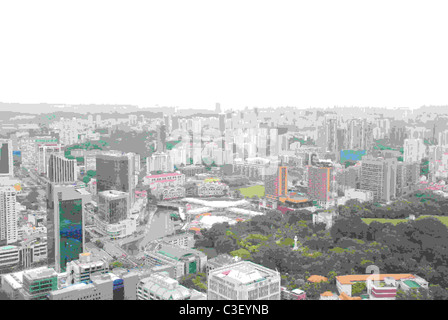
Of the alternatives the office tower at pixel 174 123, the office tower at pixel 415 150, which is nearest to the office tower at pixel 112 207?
the office tower at pixel 174 123

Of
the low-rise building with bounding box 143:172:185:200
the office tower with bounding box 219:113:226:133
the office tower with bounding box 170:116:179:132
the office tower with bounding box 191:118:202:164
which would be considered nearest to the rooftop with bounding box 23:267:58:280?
the low-rise building with bounding box 143:172:185:200

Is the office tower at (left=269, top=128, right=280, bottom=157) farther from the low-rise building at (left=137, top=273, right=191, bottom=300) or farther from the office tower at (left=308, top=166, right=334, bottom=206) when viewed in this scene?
the low-rise building at (left=137, top=273, right=191, bottom=300)

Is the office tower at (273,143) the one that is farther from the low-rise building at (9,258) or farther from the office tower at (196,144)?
the low-rise building at (9,258)

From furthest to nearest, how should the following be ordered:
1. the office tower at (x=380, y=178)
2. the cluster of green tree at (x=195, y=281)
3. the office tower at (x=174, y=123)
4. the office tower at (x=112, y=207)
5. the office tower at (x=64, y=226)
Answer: the office tower at (x=174, y=123) → the office tower at (x=380, y=178) → the office tower at (x=112, y=207) → the office tower at (x=64, y=226) → the cluster of green tree at (x=195, y=281)

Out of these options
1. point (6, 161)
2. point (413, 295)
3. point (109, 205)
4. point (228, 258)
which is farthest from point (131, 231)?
point (413, 295)

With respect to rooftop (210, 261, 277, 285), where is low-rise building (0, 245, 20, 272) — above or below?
below
